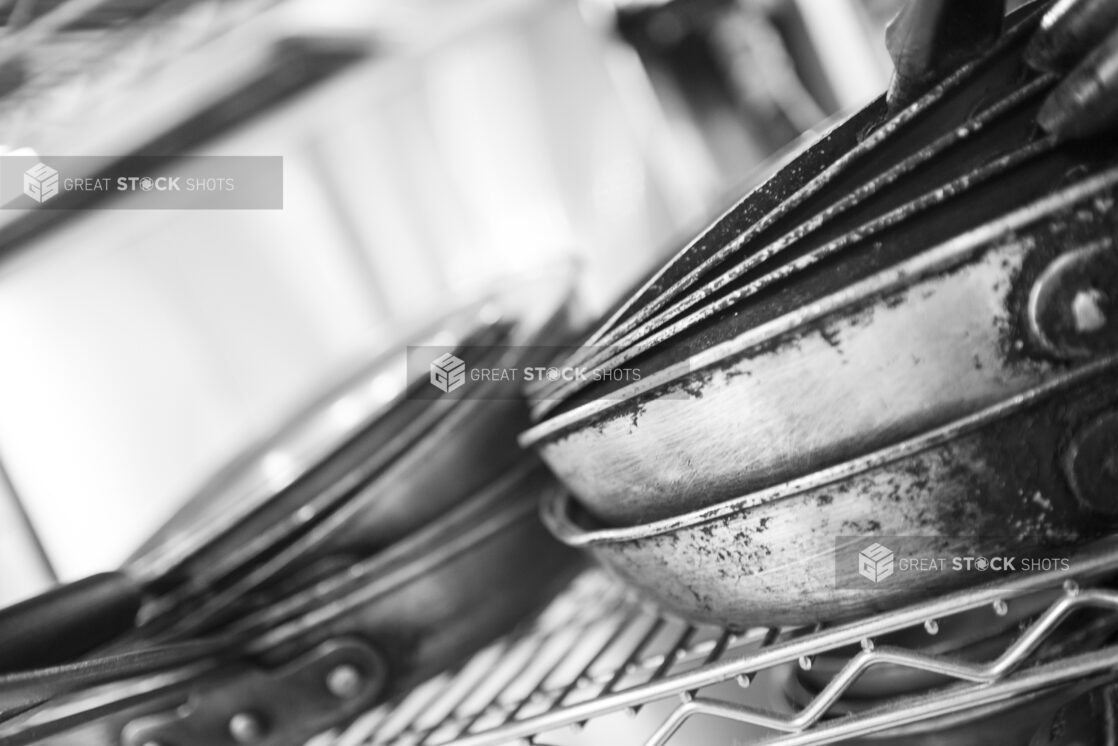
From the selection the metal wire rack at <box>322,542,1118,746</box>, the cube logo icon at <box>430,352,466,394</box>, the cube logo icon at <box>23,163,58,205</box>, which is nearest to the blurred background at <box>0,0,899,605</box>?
the cube logo icon at <box>23,163,58,205</box>

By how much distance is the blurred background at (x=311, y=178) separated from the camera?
81 cm

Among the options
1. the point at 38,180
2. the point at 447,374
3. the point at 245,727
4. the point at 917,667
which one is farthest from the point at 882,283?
the point at 38,180

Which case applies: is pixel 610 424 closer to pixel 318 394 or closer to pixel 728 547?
pixel 728 547

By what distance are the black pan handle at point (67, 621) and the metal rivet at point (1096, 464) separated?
452mm

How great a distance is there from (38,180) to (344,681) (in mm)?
582

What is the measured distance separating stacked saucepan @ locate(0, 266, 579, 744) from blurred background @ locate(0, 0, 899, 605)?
0.26m

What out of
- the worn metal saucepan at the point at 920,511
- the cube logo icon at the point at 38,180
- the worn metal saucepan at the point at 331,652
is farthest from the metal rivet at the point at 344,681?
the cube logo icon at the point at 38,180

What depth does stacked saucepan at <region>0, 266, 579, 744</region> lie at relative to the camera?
18.6 inches

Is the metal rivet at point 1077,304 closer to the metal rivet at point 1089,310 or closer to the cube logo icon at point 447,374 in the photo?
the metal rivet at point 1089,310

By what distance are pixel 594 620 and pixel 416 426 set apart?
0.22m

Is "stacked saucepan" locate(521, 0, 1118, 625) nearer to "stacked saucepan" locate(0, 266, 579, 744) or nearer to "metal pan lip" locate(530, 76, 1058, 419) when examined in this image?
"metal pan lip" locate(530, 76, 1058, 419)

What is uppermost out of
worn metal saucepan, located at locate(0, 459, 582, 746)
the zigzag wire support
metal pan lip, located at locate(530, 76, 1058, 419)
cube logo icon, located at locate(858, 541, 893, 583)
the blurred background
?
the blurred background

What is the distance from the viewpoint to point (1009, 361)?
1.00 ft

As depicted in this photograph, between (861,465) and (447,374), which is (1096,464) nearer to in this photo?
(861,465)
